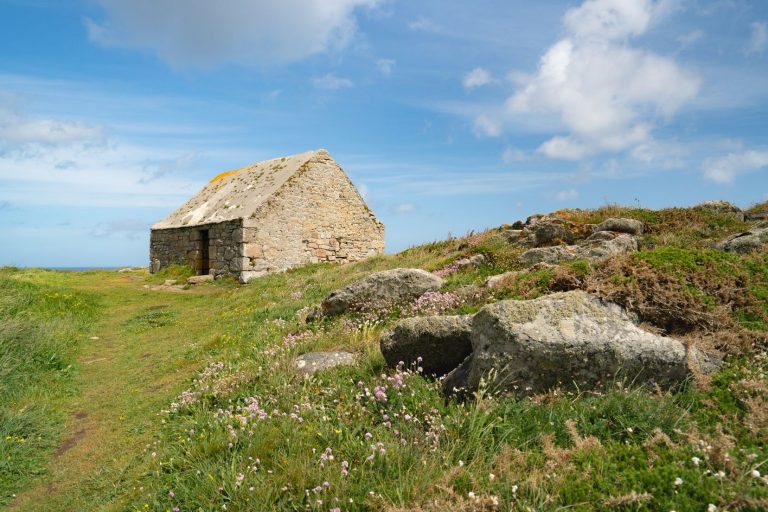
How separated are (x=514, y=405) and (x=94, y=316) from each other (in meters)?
16.9

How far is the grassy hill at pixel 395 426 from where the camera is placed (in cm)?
394

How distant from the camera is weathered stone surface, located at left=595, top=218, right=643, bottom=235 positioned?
46.0ft

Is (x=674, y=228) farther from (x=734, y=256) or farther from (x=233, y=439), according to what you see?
(x=233, y=439)

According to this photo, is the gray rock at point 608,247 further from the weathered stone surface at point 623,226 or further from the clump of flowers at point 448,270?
the clump of flowers at point 448,270

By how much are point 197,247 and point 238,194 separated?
3.82 metres

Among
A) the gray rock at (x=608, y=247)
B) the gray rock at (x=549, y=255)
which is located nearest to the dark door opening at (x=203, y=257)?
the gray rock at (x=549, y=255)

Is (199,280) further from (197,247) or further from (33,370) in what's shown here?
(33,370)

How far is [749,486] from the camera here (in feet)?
11.6

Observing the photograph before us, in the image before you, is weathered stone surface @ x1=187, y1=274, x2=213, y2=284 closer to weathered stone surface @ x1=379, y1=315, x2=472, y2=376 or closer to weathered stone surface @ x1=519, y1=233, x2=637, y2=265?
weathered stone surface @ x1=519, y1=233, x2=637, y2=265

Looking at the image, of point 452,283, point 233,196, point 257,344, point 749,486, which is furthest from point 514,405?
point 233,196

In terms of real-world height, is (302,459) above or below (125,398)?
above

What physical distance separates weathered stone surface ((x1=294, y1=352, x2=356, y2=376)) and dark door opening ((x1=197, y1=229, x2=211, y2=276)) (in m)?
21.1

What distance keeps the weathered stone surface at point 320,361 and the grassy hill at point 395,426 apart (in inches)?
8.2

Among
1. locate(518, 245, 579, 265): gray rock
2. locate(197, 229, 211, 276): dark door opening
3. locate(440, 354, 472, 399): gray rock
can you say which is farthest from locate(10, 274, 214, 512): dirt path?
locate(197, 229, 211, 276): dark door opening
